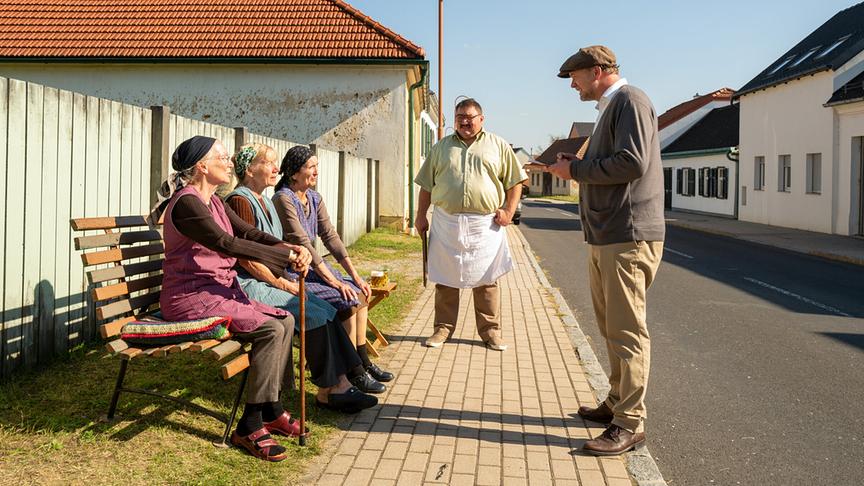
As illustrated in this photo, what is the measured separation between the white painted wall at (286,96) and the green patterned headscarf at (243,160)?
53.8 ft

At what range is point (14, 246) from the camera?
16.9 feet

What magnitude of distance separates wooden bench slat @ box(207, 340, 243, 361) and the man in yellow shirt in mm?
2984

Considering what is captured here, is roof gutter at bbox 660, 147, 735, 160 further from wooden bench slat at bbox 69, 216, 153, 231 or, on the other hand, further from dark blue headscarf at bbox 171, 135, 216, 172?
dark blue headscarf at bbox 171, 135, 216, 172

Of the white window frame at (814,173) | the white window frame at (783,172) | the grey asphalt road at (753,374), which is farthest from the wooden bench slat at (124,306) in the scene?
the white window frame at (783,172)

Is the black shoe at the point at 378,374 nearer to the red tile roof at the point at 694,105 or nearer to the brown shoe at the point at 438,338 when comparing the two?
the brown shoe at the point at 438,338

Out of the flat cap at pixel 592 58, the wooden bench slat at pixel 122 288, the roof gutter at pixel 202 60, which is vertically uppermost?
the roof gutter at pixel 202 60

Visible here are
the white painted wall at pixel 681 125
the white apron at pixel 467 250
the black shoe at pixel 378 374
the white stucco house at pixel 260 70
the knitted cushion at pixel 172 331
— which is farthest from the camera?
the white painted wall at pixel 681 125

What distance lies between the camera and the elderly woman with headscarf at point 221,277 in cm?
414

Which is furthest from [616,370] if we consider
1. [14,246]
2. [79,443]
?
[14,246]

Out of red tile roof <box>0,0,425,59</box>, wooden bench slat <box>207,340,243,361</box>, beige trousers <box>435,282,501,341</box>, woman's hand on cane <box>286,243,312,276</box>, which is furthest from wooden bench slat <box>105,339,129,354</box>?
red tile roof <box>0,0,425,59</box>

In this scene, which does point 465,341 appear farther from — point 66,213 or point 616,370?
point 66,213

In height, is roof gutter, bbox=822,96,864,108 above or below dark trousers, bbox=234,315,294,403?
above

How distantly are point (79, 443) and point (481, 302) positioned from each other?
3.69 m

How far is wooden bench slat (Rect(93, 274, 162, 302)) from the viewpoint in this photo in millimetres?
4102
